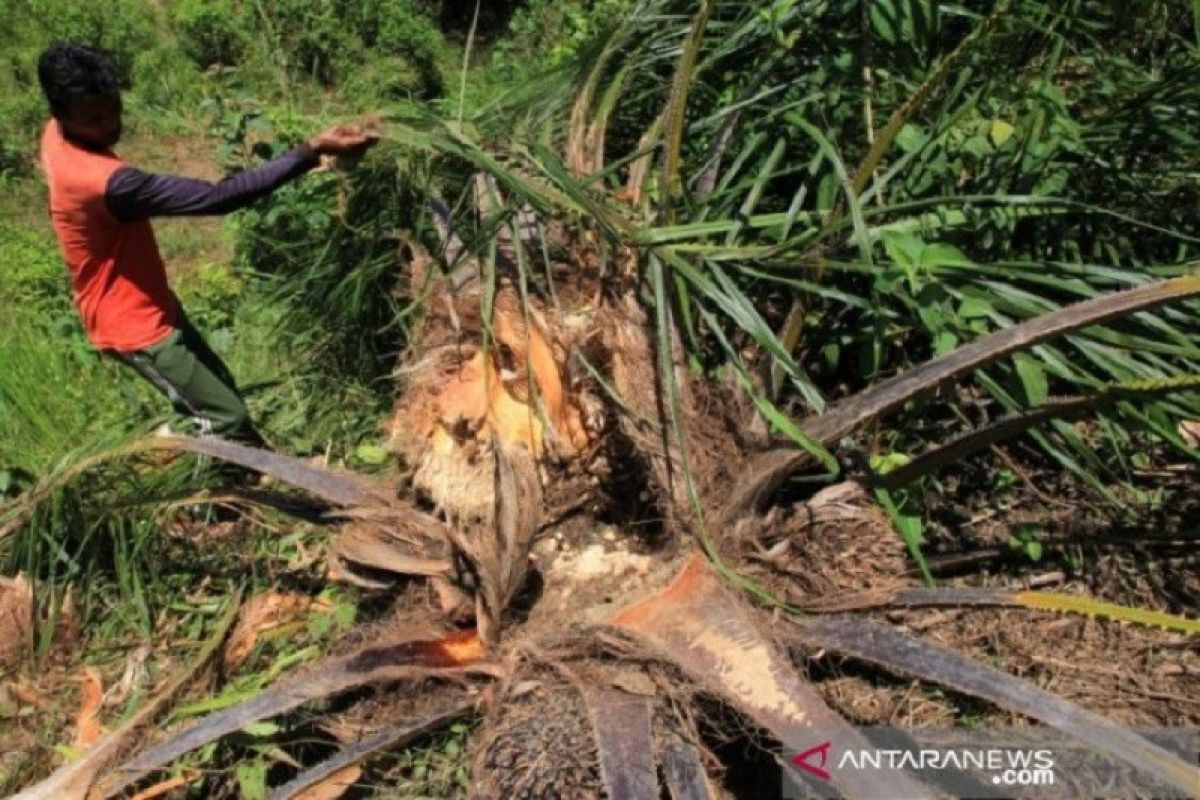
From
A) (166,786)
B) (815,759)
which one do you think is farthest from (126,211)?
(815,759)

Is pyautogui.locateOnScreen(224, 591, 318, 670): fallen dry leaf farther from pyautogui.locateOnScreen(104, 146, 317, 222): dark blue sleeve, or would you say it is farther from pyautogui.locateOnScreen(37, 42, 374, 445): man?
pyautogui.locateOnScreen(104, 146, 317, 222): dark blue sleeve

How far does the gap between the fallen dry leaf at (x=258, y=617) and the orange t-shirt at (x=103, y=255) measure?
76cm

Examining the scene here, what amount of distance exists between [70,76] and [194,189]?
14.5 inches

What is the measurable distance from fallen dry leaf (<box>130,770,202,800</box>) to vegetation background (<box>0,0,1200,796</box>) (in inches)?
2.9

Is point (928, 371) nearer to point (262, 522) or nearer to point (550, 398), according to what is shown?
point (550, 398)

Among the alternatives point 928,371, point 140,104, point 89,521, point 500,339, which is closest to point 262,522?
point 89,521

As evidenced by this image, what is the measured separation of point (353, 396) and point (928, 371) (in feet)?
5.57

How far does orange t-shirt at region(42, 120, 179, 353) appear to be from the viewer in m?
2.64

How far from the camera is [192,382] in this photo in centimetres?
295

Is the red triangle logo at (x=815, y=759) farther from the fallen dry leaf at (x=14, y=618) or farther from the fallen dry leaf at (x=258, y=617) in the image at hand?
the fallen dry leaf at (x=14, y=618)

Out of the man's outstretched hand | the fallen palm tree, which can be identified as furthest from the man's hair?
the fallen palm tree

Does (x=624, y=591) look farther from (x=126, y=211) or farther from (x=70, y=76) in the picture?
(x=70, y=76)

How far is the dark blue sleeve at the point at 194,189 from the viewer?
8.46ft

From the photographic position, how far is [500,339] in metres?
2.39
